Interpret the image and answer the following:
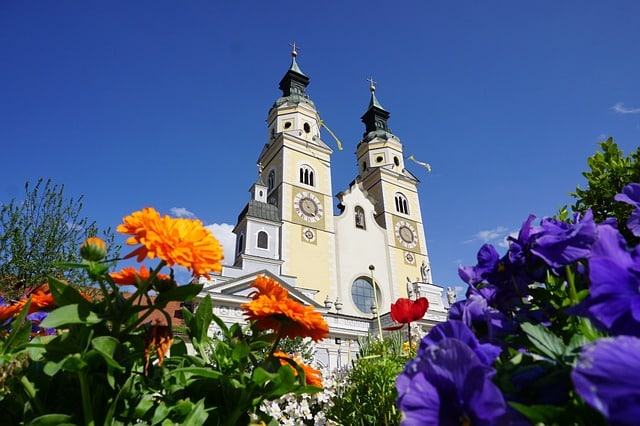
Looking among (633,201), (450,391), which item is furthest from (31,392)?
(633,201)

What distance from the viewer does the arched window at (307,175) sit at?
27484 millimetres

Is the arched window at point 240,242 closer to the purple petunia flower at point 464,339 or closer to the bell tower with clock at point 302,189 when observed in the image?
the bell tower with clock at point 302,189

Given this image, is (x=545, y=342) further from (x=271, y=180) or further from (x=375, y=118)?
(x=375, y=118)

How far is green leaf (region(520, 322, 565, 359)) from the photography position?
2.38ft

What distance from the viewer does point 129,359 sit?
50.2 inches

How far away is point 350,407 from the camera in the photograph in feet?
8.75

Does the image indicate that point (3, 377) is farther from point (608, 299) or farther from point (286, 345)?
point (286, 345)

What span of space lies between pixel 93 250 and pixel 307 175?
1053 inches

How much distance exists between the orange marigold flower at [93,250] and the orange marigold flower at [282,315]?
620 millimetres

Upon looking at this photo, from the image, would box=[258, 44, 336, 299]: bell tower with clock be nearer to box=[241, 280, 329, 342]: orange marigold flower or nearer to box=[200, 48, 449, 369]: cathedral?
box=[200, 48, 449, 369]: cathedral

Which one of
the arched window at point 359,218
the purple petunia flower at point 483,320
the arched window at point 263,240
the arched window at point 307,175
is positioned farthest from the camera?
the arched window at point 359,218

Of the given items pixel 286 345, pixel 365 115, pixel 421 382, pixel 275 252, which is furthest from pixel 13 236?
pixel 365 115

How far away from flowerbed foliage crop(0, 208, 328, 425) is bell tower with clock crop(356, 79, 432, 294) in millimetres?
26790

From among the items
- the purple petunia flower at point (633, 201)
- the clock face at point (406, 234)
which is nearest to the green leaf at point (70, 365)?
the purple petunia flower at point (633, 201)
